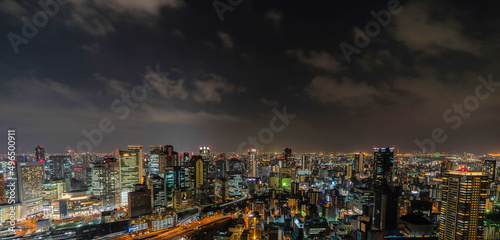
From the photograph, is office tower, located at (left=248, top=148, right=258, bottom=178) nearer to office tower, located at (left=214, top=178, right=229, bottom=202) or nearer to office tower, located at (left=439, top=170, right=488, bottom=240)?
office tower, located at (left=214, top=178, right=229, bottom=202)

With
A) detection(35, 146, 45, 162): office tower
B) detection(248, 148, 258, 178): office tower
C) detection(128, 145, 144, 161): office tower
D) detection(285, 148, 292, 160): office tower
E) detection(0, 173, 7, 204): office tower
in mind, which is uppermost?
detection(128, 145, 144, 161): office tower

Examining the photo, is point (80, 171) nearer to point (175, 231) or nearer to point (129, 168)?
point (129, 168)

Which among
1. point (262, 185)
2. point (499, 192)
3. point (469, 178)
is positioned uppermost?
point (469, 178)

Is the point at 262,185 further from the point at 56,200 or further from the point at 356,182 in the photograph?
the point at 56,200

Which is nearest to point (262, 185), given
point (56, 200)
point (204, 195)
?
point (204, 195)

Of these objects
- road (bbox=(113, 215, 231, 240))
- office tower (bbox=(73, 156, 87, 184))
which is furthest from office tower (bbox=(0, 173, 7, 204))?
road (bbox=(113, 215, 231, 240))

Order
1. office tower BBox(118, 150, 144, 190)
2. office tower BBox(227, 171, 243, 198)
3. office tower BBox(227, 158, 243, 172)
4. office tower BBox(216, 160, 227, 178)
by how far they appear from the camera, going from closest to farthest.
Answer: office tower BBox(118, 150, 144, 190)
office tower BBox(227, 171, 243, 198)
office tower BBox(216, 160, 227, 178)
office tower BBox(227, 158, 243, 172)

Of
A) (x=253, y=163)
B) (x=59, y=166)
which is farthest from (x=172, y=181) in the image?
(x=253, y=163)
